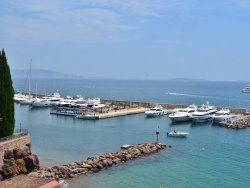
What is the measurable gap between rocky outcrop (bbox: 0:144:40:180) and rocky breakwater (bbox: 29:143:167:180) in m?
0.96

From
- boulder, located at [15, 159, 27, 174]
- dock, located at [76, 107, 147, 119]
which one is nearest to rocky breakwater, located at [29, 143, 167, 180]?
boulder, located at [15, 159, 27, 174]

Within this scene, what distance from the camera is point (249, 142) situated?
48.2 m

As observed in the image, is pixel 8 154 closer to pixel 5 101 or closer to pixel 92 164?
pixel 5 101

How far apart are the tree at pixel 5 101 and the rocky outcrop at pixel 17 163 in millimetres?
2286

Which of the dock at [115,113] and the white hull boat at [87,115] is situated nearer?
the white hull boat at [87,115]

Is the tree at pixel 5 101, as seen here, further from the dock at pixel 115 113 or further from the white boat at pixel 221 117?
the white boat at pixel 221 117

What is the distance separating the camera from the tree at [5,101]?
31.6 metres

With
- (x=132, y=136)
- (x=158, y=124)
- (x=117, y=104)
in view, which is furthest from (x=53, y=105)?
(x=132, y=136)

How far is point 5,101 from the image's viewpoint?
32250 mm

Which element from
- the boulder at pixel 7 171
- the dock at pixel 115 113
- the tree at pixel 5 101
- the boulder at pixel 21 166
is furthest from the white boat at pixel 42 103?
the boulder at pixel 7 171

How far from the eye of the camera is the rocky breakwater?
1217 inches

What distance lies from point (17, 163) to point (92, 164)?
713 centimetres

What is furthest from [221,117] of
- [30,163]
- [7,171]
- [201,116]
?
[7,171]

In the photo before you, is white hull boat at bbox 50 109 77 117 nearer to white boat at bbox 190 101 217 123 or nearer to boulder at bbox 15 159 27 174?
white boat at bbox 190 101 217 123
